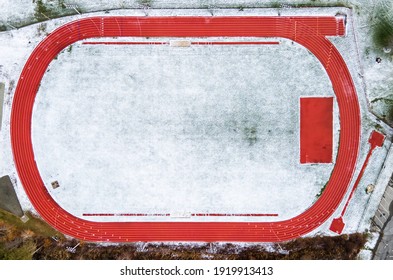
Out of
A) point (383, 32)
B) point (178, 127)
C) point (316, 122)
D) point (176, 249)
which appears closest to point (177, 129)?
point (178, 127)

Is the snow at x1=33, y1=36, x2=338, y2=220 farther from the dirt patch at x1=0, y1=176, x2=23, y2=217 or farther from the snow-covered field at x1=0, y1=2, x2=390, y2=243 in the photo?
the dirt patch at x1=0, y1=176, x2=23, y2=217

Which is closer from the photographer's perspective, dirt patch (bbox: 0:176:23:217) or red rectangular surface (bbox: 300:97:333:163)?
red rectangular surface (bbox: 300:97:333:163)

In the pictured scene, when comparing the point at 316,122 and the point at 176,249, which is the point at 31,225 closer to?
the point at 176,249

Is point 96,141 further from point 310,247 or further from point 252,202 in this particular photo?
point 310,247

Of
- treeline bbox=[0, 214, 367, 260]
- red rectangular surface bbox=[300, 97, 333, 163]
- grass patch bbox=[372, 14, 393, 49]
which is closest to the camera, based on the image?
grass patch bbox=[372, 14, 393, 49]

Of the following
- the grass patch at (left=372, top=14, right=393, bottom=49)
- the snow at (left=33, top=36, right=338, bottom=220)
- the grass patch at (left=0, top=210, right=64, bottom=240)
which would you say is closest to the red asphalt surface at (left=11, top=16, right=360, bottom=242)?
the grass patch at (left=0, top=210, right=64, bottom=240)

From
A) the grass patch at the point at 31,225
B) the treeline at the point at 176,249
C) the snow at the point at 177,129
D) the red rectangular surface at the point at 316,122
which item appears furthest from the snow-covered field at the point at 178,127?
the treeline at the point at 176,249
